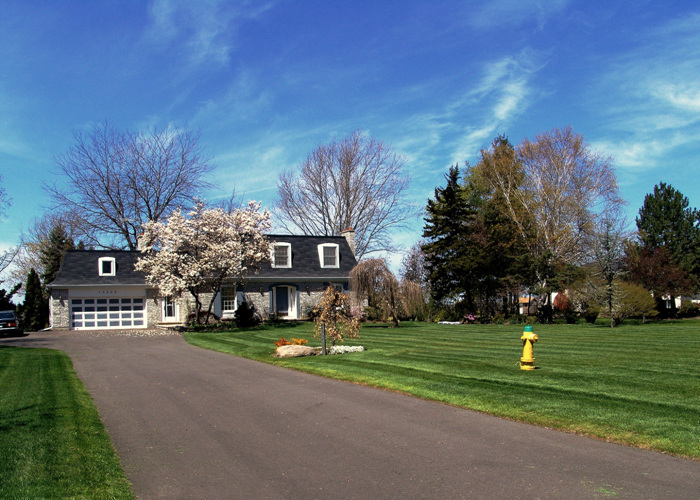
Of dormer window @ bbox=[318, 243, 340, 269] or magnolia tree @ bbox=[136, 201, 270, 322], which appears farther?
dormer window @ bbox=[318, 243, 340, 269]

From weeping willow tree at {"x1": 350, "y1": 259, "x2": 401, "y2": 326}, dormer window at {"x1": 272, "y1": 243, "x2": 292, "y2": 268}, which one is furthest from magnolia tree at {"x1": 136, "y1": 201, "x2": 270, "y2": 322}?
weeping willow tree at {"x1": 350, "y1": 259, "x2": 401, "y2": 326}

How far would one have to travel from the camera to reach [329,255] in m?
37.9

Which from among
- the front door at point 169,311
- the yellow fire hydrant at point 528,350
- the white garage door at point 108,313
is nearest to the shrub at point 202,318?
the front door at point 169,311

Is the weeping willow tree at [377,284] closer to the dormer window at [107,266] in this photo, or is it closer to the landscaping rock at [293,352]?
the landscaping rock at [293,352]

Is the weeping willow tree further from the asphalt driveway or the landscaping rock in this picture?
the asphalt driveway

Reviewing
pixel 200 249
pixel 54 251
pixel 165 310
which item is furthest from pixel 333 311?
pixel 54 251

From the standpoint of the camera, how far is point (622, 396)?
27.2ft

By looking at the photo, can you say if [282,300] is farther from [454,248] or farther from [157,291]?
[454,248]

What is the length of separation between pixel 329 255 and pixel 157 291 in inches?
459

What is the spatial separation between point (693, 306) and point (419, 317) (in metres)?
23.1

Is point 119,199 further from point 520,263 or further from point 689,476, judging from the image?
point 689,476

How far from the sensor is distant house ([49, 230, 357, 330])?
33500 millimetres

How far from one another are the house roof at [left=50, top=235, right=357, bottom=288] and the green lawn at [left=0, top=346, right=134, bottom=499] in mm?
23485

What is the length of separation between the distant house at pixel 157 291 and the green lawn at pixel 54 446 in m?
22.0
